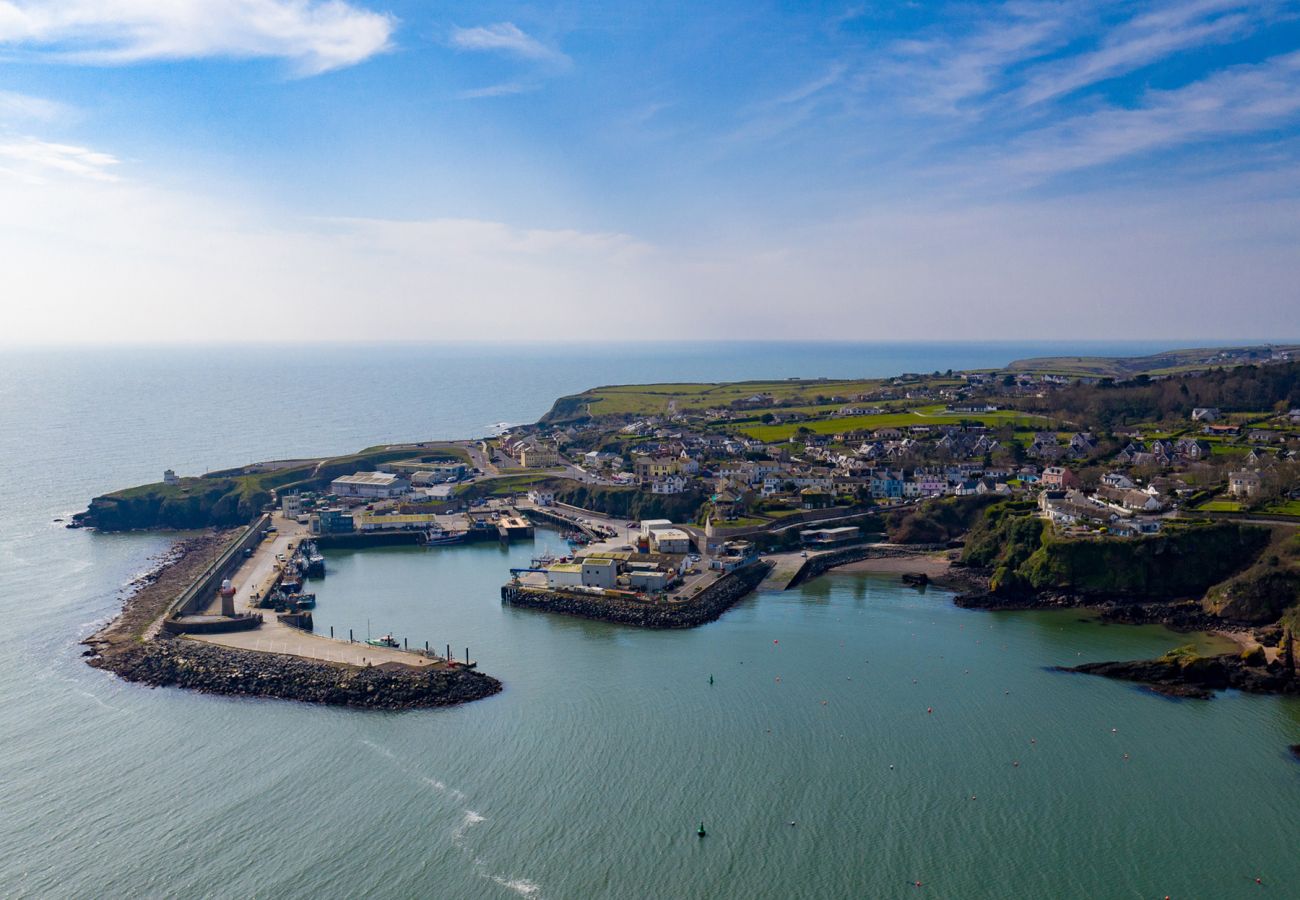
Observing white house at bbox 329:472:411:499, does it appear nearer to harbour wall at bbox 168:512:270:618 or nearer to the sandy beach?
harbour wall at bbox 168:512:270:618

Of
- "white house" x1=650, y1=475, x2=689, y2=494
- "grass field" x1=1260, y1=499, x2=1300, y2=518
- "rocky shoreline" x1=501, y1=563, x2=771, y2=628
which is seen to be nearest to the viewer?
"rocky shoreline" x1=501, y1=563, x2=771, y2=628

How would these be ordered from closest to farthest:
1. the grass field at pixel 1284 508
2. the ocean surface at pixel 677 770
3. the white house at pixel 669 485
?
the ocean surface at pixel 677 770 < the grass field at pixel 1284 508 < the white house at pixel 669 485

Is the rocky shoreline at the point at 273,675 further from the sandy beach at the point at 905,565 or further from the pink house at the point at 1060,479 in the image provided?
the pink house at the point at 1060,479

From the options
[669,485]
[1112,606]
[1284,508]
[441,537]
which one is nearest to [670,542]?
[669,485]

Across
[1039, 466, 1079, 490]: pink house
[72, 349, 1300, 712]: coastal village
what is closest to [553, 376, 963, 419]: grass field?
[72, 349, 1300, 712]: coastal village

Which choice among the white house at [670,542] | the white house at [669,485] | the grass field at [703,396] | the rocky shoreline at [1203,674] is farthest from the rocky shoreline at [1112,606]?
the grass field at [703,396]
